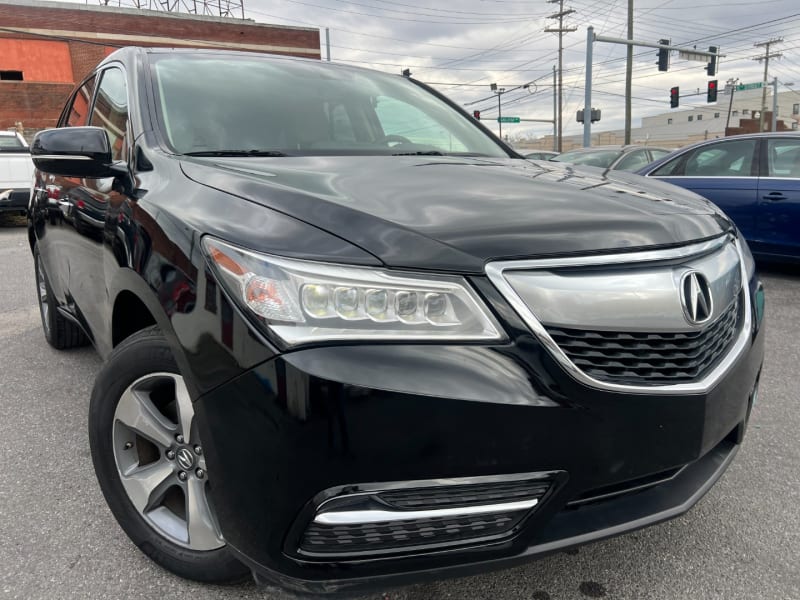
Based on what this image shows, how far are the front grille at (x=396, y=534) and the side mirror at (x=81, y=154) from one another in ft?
4.85

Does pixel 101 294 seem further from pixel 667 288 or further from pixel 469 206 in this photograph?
pixel 667 288

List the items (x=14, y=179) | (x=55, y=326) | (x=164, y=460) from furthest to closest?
(x=14, y=179), (x=55, y=326), (x=164, y=460)

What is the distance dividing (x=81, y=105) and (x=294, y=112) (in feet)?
5.58

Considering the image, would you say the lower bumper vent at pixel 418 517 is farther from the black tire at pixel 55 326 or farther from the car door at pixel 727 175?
the car door at pixel 727 175

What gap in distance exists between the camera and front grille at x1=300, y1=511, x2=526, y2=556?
1.30 meters

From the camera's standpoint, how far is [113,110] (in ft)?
8.64

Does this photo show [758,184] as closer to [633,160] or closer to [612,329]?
[633,160]

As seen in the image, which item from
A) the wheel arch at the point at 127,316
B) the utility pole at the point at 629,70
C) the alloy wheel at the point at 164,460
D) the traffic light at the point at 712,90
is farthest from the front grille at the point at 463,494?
the traffic light at the point at 712,90

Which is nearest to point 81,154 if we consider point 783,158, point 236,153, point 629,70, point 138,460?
point 236,153

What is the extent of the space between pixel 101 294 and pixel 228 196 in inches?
37.6

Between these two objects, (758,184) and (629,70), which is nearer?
(758,184)

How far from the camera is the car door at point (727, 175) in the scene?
5879 millimetres

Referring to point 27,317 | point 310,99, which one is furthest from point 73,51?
point 310,99

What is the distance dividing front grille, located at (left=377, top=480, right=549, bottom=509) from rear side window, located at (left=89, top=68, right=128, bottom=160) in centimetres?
163
